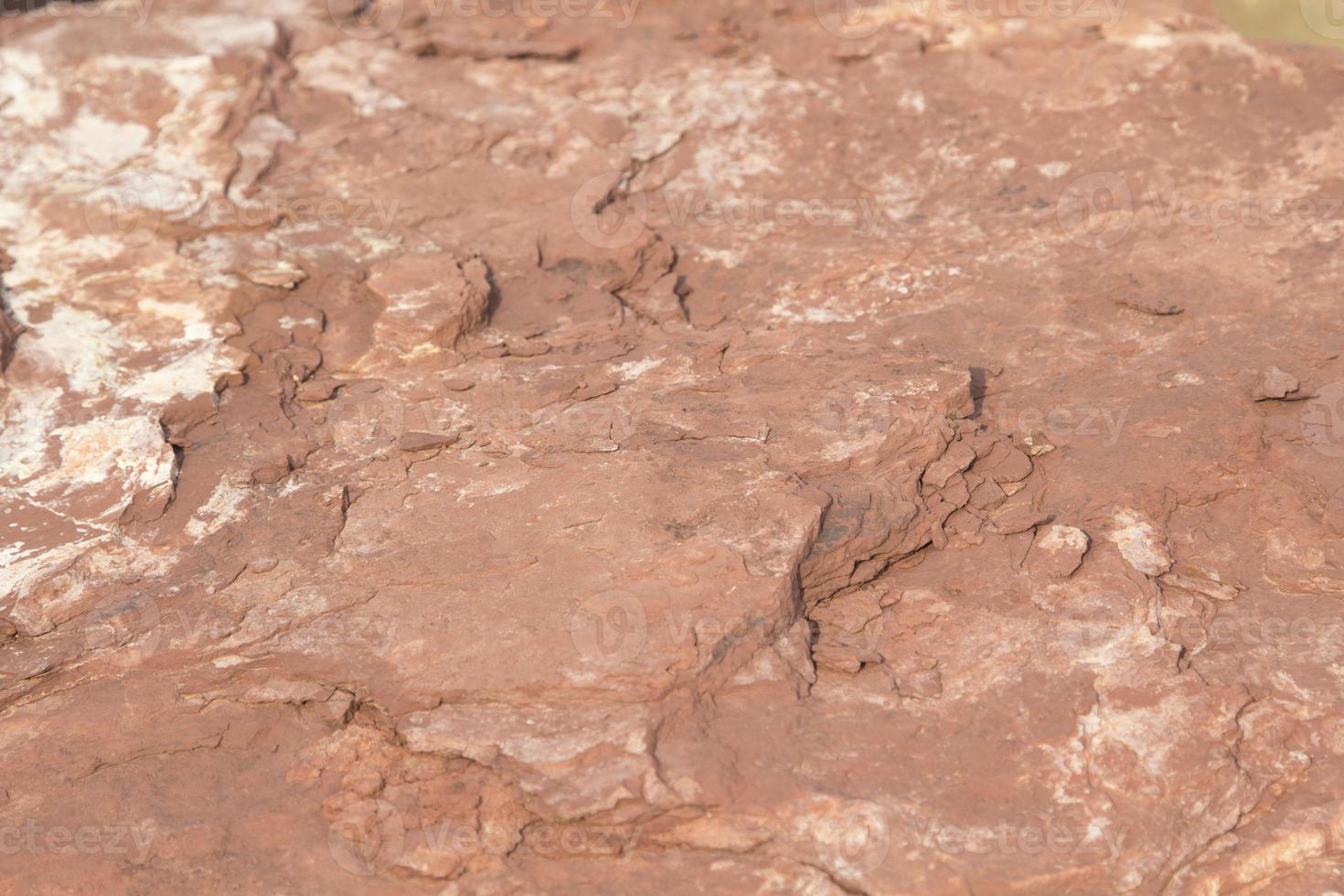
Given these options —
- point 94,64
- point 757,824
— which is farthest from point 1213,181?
point 94,64

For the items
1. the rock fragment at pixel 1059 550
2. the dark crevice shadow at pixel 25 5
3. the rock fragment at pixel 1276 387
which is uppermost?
the dark crevice shadow at pixel 25 5

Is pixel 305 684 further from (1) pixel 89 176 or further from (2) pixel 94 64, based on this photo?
A: (2) pixel 94 64

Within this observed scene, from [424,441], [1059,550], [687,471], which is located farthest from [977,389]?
[424,441]

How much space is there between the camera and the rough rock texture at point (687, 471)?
212 cm

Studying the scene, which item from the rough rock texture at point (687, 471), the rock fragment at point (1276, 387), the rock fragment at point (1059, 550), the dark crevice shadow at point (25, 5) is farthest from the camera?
the dark crevice shadow at point (25, 5)

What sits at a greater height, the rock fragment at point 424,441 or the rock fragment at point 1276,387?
the rock fragment at point 424,441

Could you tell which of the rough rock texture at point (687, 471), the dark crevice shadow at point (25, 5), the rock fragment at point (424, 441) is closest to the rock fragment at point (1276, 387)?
the rough rock texture at point (687, 471)

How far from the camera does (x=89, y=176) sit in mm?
4027

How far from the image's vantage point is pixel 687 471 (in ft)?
8.57

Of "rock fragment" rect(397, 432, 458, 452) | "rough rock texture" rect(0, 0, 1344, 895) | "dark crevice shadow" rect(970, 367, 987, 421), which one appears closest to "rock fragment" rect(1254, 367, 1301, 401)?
"rough rock texture" rect(0, 0, 1344, 895)

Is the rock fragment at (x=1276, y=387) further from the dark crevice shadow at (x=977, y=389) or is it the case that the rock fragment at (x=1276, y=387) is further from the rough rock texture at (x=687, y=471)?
the dark crevice shadow at (x=977, y=389)

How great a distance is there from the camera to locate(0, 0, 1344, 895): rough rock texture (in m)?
2.12

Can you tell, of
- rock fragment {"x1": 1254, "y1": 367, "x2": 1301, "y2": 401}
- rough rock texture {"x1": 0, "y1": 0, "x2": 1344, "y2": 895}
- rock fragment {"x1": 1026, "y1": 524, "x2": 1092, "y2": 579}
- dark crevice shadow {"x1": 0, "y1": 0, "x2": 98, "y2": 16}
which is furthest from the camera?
dark crevice shadow {"x1": 0, "y1": 0, "x2": 98, "y2": 16}

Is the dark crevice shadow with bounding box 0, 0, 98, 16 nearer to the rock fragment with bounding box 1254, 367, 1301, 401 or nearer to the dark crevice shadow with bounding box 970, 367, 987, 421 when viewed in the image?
the dark crevice shadow with bounding box 970, 367, 987, 421
